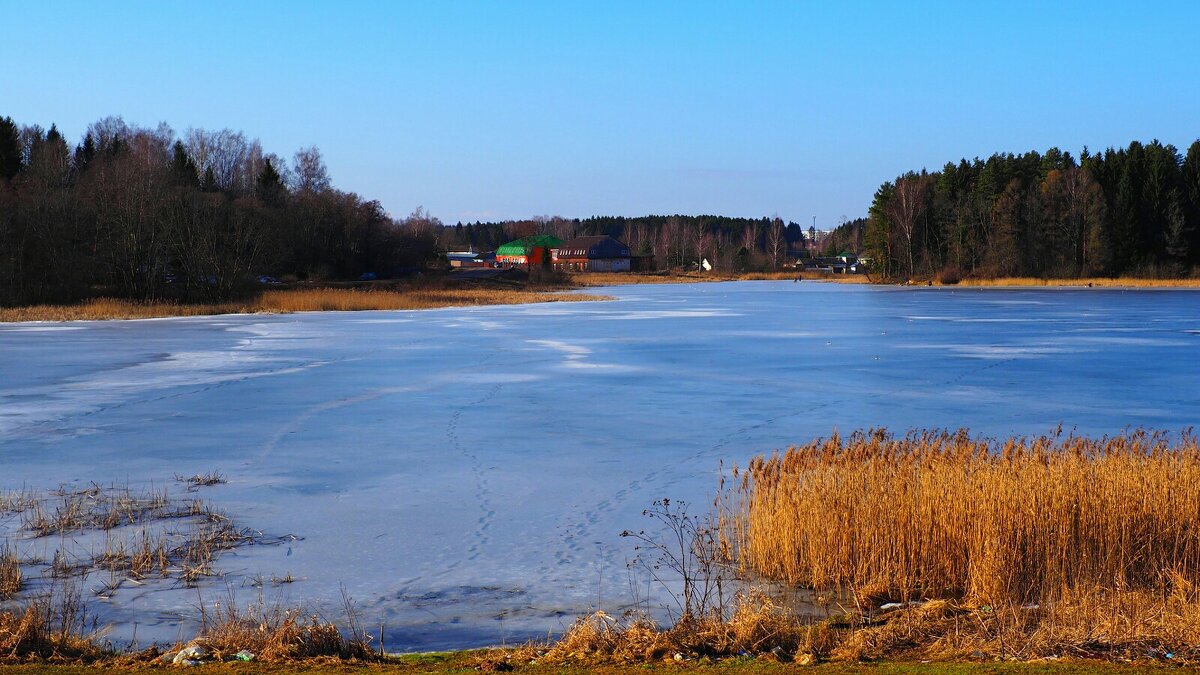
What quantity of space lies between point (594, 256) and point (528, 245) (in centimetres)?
854

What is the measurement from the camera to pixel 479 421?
12625 mm

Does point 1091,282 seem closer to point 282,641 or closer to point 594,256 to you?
point 594,256

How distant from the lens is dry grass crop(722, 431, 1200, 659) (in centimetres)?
573

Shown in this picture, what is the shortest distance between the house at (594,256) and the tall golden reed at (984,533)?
4542 inches

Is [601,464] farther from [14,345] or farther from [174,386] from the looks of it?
[14,345]

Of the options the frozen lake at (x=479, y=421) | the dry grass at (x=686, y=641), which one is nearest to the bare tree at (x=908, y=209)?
the frozen lake at (x=479, y=421)

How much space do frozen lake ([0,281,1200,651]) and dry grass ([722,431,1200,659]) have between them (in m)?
1.16

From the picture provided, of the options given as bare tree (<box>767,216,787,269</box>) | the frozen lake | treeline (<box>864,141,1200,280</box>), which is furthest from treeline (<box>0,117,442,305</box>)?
bare tree (<box>767,216,787,269</box>)

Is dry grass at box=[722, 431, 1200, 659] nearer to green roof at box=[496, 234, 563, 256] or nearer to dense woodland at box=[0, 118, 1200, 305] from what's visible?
dense woodland at box=[0, 118, 1200, 305]

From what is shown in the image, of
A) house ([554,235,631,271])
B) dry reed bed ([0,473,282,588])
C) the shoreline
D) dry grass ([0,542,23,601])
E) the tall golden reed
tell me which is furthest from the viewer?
house ([554,235,631,271])

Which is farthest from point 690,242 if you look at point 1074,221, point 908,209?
point 1074,221

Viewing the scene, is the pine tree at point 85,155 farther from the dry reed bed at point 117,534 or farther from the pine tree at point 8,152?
the dry reed bed at point 117,534

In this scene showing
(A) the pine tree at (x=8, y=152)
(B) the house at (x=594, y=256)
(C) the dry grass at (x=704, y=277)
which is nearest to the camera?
(A) the pine tree at (x=8, y=152)

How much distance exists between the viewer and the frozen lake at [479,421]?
252 inches
